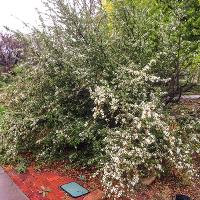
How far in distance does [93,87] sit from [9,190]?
215 cm

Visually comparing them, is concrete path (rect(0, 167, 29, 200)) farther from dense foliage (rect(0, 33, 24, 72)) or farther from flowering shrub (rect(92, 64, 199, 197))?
dense foliage (rect(0, 33, 24, 72))

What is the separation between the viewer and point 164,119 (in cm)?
562

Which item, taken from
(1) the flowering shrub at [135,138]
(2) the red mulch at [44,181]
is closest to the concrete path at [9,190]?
(2) the red mulch at [44,181]

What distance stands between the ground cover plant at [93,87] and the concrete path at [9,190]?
0.48 m

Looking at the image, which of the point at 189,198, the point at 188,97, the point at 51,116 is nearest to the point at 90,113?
the point at 51,116

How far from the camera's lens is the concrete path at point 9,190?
5.05 m

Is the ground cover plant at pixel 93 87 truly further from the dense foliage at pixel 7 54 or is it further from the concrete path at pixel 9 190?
the dense foliage at pixel 7 54

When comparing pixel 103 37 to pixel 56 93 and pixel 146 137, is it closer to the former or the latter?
pixel 56 93

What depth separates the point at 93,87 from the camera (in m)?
6.03

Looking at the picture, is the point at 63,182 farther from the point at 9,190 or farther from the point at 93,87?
the point at 93,87

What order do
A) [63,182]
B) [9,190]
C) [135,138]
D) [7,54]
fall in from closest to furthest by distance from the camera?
1. [135,138]
2. [9,190]
3. [63,182]
4. [7,54]

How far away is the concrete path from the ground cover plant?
1.57 ft

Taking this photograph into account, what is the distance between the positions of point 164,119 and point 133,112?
70 centimetres

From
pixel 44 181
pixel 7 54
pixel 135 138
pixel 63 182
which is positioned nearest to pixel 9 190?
pixel 44 181
